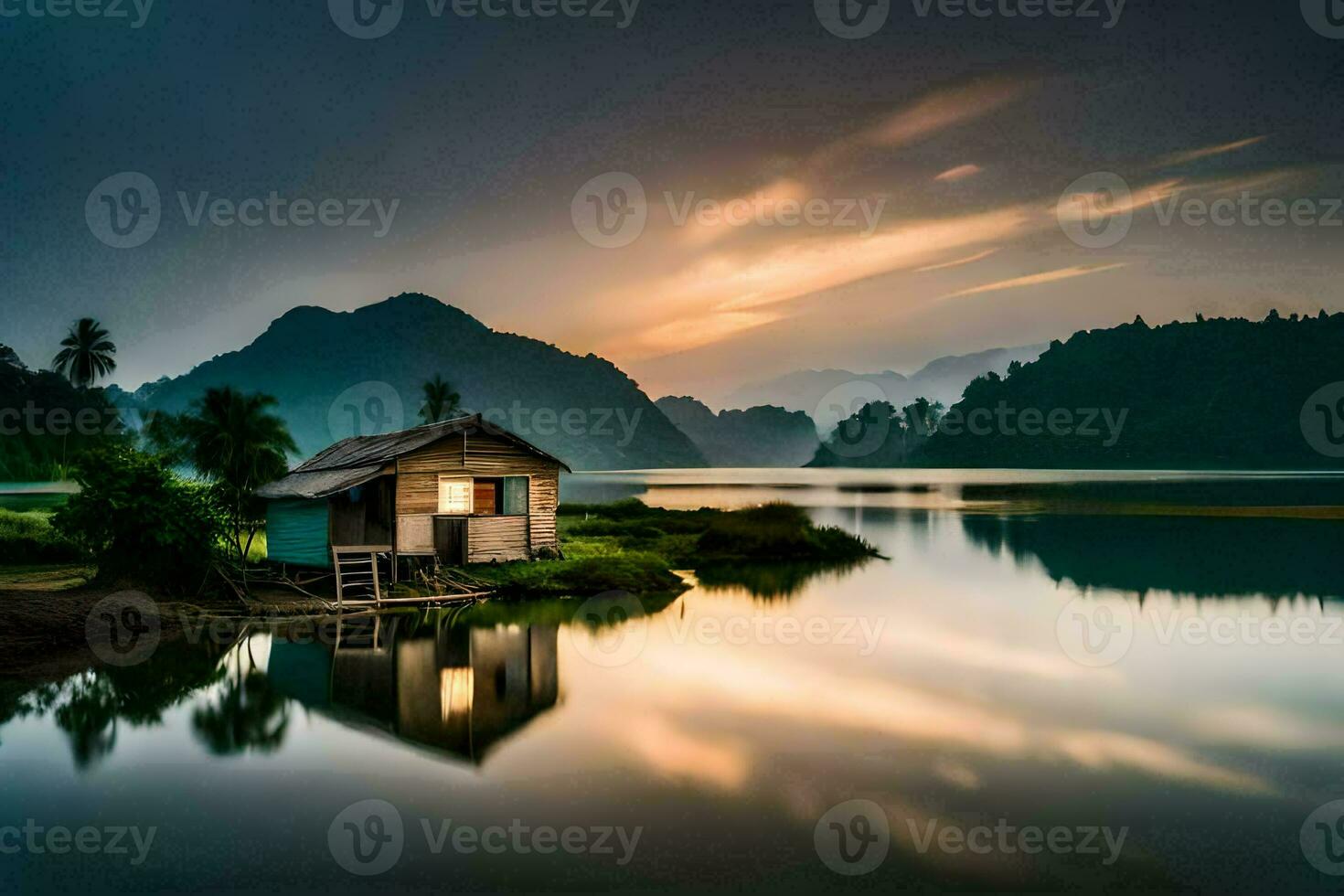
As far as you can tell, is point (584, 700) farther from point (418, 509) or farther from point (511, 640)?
point (418, 509)

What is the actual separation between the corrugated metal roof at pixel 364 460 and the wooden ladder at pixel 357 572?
86.3 inches

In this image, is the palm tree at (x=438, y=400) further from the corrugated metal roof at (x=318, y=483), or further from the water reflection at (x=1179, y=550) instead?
the corrugated metal roof at (x=318, y=483)

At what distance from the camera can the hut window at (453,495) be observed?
29297 mm

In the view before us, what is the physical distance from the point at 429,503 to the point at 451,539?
1.54m

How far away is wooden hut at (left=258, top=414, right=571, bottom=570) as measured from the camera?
28.4 meters

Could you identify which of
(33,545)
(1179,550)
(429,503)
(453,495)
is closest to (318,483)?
(429,503)

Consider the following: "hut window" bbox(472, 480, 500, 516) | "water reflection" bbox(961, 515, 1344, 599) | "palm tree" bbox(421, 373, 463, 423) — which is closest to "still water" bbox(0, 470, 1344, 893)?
"water reflection" bbox(961, 515, 1344, 599)

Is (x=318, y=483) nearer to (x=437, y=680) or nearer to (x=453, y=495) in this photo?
(x=453, y=495)

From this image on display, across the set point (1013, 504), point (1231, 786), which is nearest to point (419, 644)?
point (1231, 786)

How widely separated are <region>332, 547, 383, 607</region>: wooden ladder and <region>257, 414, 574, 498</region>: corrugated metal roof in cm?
219

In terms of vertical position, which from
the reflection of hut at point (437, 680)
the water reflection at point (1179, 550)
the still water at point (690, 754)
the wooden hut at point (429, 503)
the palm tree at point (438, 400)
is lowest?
the still water at point (690, 754)

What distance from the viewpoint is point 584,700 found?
15633 mm

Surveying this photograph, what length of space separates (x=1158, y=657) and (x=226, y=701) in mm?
20064

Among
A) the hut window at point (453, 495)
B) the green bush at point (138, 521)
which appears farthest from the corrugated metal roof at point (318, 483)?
the green bush at point (138, 521)
